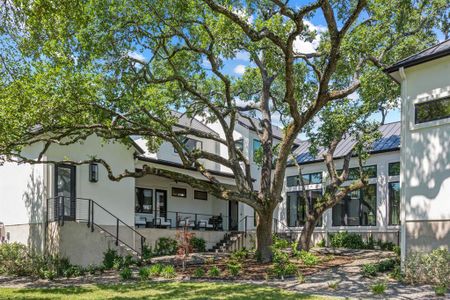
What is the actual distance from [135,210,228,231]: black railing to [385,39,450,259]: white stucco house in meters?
11.4

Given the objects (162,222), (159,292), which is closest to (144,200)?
(162,222)

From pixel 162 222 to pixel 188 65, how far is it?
31.1ft

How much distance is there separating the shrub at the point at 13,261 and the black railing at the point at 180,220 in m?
6.38

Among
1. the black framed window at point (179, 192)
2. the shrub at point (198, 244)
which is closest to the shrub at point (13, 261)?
the shrub at point (198, 244)

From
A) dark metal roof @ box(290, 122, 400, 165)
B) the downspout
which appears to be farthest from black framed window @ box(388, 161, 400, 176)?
the downspout

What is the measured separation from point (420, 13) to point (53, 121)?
13.9m

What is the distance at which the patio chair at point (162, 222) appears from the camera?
75.5 feet

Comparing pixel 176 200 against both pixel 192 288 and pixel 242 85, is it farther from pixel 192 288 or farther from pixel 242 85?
pixel 192 288

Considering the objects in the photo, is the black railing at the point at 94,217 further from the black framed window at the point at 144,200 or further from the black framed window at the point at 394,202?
the black framed window at the point at 394,202

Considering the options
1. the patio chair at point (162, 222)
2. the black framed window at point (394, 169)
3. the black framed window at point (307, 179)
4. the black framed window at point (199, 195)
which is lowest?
the patio chair at point (162, 222)

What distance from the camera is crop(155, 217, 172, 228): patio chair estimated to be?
23.0 m

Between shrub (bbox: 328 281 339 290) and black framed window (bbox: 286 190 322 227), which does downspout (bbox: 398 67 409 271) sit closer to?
shrub (bbox: 328 281 339 290)

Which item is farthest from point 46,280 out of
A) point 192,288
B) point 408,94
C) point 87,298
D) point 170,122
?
point 408,94

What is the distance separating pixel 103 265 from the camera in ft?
55.0
